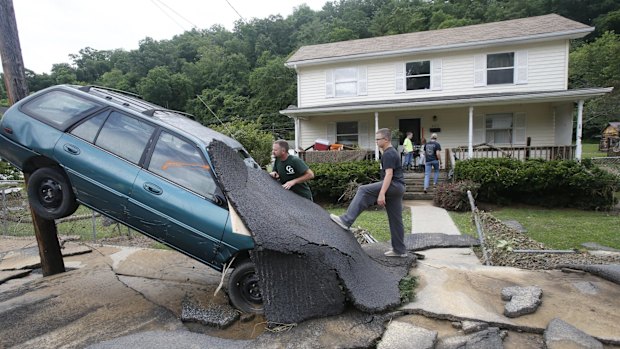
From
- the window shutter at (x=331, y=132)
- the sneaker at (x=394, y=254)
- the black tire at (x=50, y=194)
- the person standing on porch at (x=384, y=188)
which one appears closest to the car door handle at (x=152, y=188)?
the black tire at (x=50, y=194)

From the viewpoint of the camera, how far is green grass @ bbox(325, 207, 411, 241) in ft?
23.2

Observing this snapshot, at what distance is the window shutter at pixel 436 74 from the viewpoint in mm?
14984

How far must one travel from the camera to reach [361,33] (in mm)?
42062

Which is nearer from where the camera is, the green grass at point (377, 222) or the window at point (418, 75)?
the green grass at point (377, 222)

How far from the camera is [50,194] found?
152 inches

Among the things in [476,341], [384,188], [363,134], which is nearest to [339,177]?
[363,134]

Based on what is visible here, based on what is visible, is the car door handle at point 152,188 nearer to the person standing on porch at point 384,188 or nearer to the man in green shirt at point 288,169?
the man in green shirt at point 288,169

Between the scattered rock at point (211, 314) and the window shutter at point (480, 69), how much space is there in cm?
1428

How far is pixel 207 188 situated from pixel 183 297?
1.45 metres

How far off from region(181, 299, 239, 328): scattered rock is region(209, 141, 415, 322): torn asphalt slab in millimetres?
528

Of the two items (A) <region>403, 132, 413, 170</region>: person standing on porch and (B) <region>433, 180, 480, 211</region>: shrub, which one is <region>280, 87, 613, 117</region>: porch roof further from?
(B) <region>433, 180, 480, 211</region>: shrub

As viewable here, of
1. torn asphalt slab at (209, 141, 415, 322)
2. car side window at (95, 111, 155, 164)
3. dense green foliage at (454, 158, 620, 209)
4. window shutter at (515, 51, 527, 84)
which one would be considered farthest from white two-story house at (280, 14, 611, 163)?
car side window at (95, 111, 155, 164)

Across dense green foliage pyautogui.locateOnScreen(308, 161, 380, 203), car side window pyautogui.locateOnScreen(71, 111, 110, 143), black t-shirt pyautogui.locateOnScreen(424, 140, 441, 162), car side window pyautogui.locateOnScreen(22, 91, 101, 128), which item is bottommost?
dense green foliage pyautogui.locateOnScreen(308, 161, 380, 203)

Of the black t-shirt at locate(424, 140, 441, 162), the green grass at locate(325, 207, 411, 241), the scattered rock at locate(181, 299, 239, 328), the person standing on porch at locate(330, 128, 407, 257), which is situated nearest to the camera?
the scattered rock at locate(181, 299, 239, 328)
